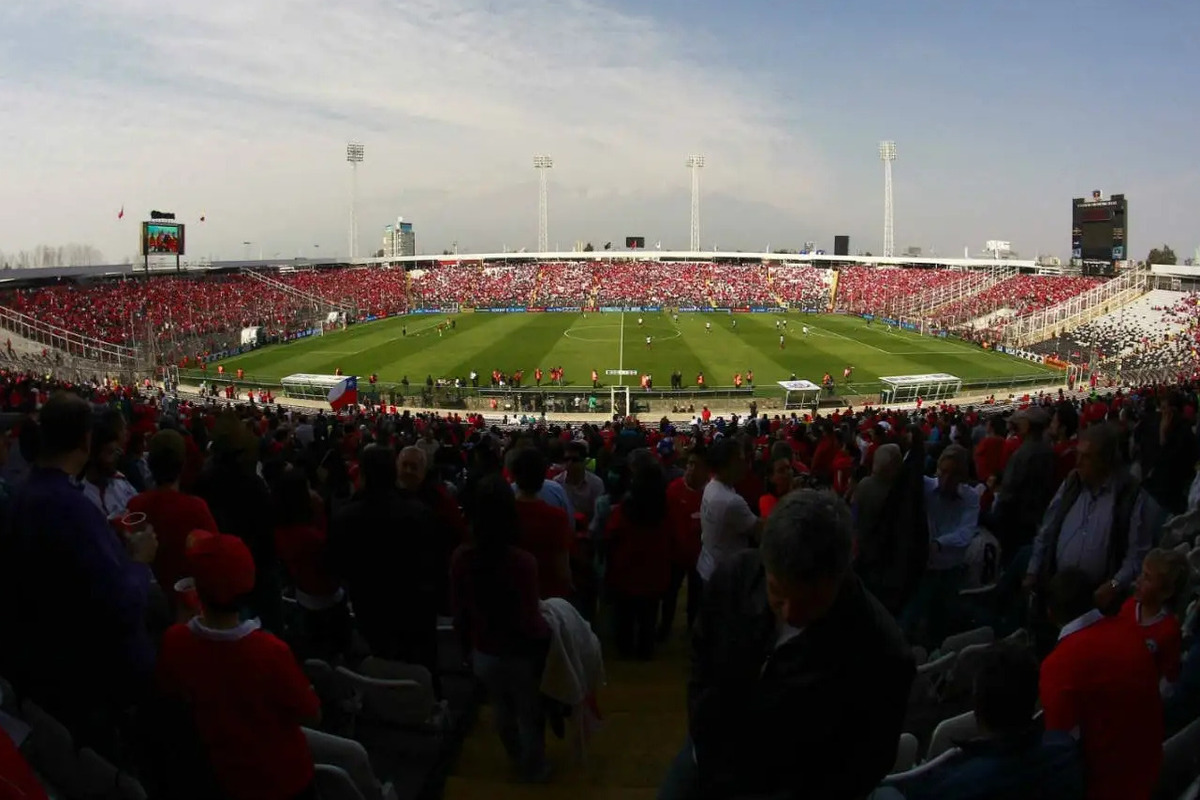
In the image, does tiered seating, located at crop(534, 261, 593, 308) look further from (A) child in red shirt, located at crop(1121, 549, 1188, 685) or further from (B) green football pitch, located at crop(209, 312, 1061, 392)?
(A) child in red shirt, located at crop(1121, 549, 1188, 685)

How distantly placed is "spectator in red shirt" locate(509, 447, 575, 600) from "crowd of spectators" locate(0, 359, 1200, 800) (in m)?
0.02

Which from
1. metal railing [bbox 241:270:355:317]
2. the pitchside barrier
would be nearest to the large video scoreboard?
the pitchside barrier

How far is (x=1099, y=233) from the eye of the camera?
7162 cm

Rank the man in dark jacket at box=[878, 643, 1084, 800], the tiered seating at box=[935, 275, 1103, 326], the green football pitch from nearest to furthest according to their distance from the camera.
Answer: the man in dark jacket at box=[878, 643, 1084, 800]
the green football pitch
the tiered seating at box=[935, 275, 1103, 326]

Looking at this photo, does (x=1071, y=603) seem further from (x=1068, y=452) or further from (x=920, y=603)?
(x=1068, y=452)

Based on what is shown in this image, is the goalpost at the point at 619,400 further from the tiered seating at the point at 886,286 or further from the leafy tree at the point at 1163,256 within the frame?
the leafy tree at the point at 1163,256

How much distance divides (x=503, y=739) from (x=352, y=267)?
363ft

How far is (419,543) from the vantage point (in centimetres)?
504

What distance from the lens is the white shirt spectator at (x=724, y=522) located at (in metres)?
5.56

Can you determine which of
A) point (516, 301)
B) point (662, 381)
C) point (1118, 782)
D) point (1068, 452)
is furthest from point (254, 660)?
point (516, 301)

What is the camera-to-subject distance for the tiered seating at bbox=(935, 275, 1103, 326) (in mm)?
68625

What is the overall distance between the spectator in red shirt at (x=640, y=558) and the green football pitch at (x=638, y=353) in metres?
32.8

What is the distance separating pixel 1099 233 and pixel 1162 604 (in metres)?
80.0

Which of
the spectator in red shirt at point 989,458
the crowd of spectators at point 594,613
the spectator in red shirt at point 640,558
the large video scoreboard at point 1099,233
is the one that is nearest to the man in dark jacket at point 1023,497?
the crowd of spectators at point 594,613
